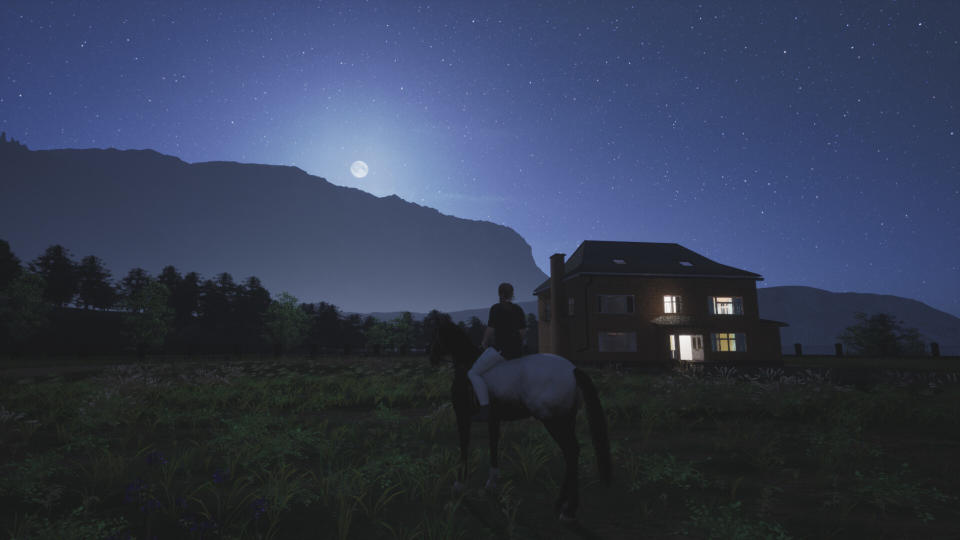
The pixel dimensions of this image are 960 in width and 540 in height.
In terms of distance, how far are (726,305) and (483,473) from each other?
1239 inches

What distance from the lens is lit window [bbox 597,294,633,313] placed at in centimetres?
2988

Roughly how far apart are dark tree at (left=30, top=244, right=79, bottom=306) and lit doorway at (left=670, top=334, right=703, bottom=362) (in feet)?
248

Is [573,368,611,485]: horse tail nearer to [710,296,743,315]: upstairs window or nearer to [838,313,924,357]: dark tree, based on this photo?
[710,296,743,315]: upstairs window

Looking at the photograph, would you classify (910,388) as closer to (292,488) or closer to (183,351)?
(292,488)

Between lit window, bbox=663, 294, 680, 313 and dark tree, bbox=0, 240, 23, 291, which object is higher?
dark tree, bbox=0, 240, 23, 291

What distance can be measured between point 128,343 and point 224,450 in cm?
5728

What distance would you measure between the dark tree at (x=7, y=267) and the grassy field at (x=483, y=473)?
53006mm

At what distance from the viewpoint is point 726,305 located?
31328mm

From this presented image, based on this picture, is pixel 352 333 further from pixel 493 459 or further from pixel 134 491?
pixel 134 491

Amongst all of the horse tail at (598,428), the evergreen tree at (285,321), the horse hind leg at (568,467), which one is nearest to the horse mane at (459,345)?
the horse hind leg at (568,467)

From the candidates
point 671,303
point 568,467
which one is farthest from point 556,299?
point 568,467

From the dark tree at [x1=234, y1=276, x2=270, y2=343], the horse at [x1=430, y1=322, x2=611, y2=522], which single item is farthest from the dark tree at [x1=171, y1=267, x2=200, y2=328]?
the horse at [x1=430, y1=322, x2=611, y2=522]

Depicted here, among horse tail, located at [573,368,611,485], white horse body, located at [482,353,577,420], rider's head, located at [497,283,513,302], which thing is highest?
rider's head, located at [497,283,513,302]

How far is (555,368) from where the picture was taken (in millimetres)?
4430
